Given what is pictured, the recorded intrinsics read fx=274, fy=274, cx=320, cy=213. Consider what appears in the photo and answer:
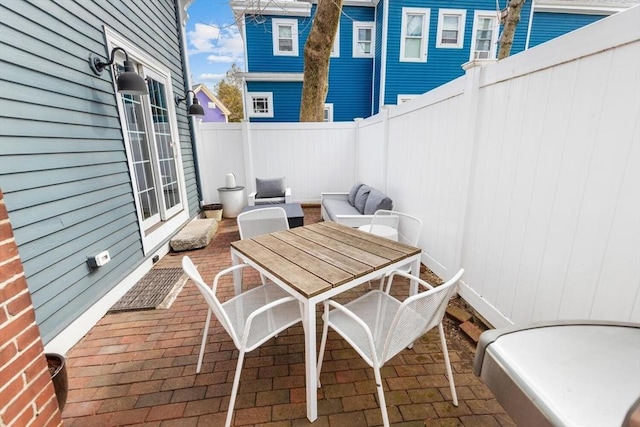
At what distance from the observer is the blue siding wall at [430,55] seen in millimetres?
7789

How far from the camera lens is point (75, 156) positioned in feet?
7.10

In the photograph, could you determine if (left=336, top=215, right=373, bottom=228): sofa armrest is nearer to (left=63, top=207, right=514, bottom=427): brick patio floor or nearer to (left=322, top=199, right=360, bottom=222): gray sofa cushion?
(left=322, top=199, right=360, bottom=222): gray sofa cushion

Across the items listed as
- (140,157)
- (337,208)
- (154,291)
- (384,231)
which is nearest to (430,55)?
(337,208)

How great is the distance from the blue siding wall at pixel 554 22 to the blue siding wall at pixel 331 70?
5.01 metres

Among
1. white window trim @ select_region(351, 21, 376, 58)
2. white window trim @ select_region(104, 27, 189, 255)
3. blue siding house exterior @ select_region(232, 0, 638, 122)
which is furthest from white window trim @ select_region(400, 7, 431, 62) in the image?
white window trim @ select_region(104, 27, 189, 255)

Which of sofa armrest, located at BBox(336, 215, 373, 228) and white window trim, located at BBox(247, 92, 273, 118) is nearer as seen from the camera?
sofa armrest, located at BBox(336, 215, 373, 228)

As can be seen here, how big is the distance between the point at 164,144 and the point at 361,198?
3.02 metres

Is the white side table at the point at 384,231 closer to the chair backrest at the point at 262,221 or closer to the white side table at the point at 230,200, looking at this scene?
the chair backrest at the point at 262,221

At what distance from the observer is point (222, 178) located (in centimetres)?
605

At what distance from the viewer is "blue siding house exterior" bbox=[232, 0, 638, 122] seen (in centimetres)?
789

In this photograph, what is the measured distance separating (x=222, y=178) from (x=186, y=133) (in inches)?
54.0

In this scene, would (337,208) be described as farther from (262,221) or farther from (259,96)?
(259,96)

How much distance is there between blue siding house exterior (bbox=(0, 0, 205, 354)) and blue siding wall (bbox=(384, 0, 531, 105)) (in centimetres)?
645

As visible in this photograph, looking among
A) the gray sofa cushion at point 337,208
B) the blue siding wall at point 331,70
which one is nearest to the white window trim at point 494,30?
the blue siding wall at point 331,70
